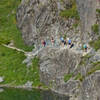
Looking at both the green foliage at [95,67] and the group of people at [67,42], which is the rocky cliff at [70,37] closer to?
the green foliage at [95,67]

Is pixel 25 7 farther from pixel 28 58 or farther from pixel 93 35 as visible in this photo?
pixel 93 35

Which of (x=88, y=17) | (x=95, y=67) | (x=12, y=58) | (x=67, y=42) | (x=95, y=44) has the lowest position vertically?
(x=12, y=58)

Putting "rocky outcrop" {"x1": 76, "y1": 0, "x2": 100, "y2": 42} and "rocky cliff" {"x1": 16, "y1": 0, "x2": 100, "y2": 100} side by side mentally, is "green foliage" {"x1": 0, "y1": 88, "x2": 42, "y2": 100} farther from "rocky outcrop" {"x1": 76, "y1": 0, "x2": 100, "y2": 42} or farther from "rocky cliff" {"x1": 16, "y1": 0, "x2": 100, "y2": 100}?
"rocky outcrop" {"x1": 76, "y1": 0, "x2": 100, "y2": 42}

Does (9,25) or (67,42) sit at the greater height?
(67,42)

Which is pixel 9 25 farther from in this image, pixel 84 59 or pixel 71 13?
pixel 84 59

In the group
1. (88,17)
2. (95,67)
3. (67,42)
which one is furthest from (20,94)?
(88,17)

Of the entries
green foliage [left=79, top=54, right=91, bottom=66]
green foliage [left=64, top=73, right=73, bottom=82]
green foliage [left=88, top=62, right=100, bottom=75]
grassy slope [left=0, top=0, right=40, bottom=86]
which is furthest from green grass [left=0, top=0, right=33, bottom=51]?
green foliage [left=88, top=62, right=100, bottom=75]
